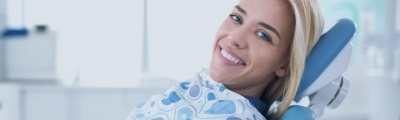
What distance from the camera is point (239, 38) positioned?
104cm

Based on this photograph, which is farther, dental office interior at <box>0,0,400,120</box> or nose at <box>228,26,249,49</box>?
dental office interior at <box>0,0,400,120</box>

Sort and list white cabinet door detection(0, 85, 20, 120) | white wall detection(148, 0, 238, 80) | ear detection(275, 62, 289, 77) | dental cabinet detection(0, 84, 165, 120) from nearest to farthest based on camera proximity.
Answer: ear detection(275, 62, 289, 77) < white cabinet door detection(0, 85, 20, 120) < dental cabinet detection(0, 84, 165, 120) < white wall detection(148, 0, 238, 80)

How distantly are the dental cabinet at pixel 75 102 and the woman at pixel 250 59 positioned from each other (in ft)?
3.58

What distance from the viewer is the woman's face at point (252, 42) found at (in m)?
1.04

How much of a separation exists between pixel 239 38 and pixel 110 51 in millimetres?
1483

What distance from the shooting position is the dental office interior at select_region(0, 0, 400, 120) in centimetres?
222

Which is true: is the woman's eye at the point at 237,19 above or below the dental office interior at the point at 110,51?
above

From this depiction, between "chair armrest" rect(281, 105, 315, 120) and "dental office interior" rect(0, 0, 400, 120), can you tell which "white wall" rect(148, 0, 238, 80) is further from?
"chair armrest" rect(281, 105, 315, 120)

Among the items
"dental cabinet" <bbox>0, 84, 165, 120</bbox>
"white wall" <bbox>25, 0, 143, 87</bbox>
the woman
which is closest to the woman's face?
the woman

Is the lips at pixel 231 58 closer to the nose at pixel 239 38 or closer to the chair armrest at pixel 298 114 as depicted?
the nose at pixel 239 38

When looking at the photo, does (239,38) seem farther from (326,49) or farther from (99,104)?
(99,104)

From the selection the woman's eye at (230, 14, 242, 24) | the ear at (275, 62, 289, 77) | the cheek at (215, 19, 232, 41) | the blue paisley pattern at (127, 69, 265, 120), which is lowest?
the blue paisley pattern at (127, 69, 265, 120)

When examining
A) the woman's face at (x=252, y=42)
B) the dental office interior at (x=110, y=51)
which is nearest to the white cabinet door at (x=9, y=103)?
the dental office interior at (x=110, y=51)

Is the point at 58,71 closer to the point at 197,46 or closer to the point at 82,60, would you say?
the point at 82,60
